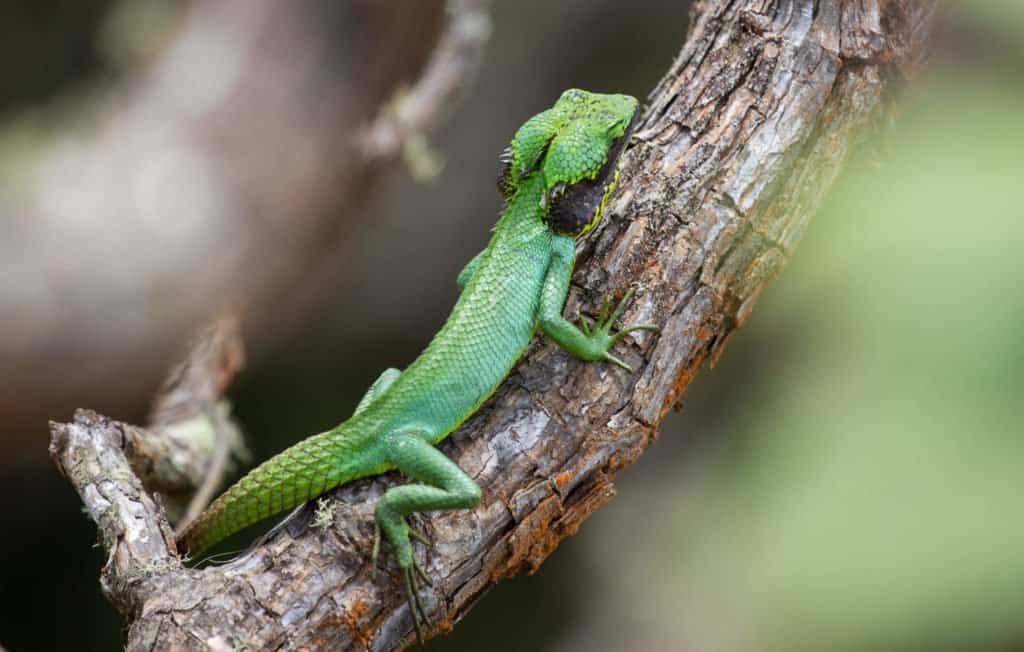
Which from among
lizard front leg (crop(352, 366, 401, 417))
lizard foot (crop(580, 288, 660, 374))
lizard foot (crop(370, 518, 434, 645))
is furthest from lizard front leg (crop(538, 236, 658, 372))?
lizard foot (crop(370, 518, 434, 645))

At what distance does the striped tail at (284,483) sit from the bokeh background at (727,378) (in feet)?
5.60

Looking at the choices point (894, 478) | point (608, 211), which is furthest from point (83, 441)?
point (894, 478)

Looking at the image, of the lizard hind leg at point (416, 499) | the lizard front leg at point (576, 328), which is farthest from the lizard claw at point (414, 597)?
the lizard front leg at point (576, 328)

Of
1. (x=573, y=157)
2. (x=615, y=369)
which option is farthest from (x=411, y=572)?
(x=573, y=157)

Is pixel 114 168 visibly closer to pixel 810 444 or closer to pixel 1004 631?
pixel 810 444

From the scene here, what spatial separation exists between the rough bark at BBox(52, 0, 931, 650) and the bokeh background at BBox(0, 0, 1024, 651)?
29 centimetres

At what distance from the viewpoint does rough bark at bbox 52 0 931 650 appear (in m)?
3.31

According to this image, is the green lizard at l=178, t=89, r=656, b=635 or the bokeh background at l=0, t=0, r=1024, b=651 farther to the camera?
the green lizard at l=178, t=89, r=656, b=635

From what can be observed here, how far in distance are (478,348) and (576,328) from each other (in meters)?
0.46

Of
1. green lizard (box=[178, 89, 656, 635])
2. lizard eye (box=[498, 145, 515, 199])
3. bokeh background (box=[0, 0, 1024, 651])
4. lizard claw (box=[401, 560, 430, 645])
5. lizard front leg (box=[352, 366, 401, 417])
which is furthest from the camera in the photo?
lizard eye (box=[498, 145, 515, 199])

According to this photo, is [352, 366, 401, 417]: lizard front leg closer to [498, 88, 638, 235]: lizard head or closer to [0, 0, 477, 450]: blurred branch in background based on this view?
[498, 88, 638, 235]: lizard head

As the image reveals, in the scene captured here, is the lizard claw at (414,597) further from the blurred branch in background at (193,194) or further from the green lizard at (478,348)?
the blurred branch in background at (193,194)

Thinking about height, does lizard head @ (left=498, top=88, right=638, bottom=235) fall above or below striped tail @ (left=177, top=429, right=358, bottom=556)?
above

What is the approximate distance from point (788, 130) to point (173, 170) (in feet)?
15.4
